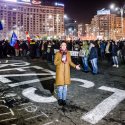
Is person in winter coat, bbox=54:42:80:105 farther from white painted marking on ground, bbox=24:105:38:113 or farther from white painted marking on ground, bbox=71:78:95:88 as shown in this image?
white painted marking on ground, bbox=71:78:95:88

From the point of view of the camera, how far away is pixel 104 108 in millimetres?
7094

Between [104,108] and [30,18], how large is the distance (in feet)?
549

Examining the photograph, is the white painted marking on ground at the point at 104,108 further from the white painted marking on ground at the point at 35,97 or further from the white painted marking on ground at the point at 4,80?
the white painted marking on ground at the point at 4,80

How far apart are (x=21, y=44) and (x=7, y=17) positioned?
136610mm

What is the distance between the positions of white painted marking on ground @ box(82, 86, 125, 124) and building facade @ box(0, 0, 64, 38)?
149821 mm

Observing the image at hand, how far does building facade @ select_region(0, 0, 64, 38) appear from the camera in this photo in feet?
518

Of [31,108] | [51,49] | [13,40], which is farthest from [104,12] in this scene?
[31,108]

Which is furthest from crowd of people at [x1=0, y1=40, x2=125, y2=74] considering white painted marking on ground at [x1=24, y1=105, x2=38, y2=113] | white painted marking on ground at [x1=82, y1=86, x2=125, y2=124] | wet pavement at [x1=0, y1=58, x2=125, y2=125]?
white painted marking on ground at [x1=24, y1=105, x2=38, y2=113]

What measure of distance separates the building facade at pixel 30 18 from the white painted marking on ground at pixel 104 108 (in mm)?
Answer: 149821

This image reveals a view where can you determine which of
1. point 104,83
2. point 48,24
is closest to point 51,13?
point 48,24

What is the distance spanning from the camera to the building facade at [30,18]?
15800 centimetres

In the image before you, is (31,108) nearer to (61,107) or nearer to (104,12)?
(61,107)

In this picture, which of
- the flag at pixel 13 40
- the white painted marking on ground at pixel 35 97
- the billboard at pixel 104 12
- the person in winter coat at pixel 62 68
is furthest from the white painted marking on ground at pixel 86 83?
the billboard at pixel 104 12

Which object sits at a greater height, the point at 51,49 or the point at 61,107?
the point at 51,49
